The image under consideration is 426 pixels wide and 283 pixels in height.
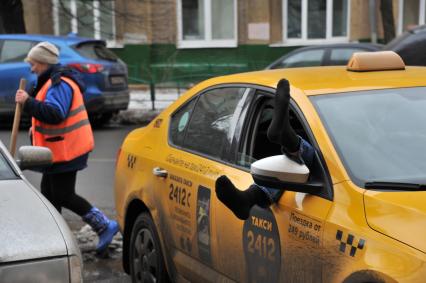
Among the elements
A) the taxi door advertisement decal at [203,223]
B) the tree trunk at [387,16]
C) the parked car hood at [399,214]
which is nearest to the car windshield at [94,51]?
the tree trunk at [387,16]

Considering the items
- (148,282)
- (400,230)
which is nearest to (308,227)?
(400,230)

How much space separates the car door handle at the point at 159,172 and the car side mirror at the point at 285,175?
129 centimetres

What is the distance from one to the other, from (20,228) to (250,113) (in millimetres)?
1350

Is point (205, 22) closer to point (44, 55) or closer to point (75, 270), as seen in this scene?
point (44, 55)

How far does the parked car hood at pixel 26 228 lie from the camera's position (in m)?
2.76

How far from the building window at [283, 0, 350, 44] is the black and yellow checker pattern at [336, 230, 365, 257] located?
19.0 meters

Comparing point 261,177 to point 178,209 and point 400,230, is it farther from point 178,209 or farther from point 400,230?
point 178,209

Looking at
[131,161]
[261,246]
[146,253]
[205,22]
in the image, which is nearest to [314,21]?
[205,22]

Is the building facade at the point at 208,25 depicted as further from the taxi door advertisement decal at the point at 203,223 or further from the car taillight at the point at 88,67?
the taxi door advertisement decal at the point at 203,223

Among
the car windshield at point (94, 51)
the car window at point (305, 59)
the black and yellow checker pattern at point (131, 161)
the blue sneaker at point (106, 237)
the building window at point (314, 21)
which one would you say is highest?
the building window at point (314, 21)

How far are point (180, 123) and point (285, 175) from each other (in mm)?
1575

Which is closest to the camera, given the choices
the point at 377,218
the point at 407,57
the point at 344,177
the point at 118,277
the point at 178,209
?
the point at 377,218

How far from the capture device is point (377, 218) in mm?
2578

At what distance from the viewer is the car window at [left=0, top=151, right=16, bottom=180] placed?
3.60m
